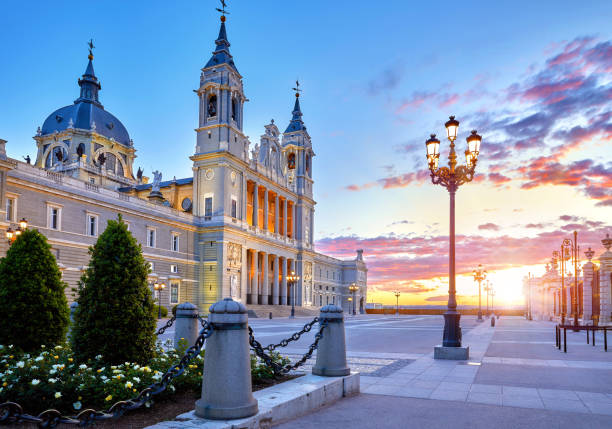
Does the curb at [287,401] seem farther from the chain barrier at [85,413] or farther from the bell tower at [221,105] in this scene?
the bell tower at [221,105]

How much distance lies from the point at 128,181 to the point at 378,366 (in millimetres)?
76330

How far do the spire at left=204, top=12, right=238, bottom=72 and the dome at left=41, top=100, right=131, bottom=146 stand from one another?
26.4 metres

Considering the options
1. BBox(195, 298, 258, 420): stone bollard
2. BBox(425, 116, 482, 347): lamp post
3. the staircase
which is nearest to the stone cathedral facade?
the staircase

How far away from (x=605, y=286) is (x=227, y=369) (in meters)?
32.6

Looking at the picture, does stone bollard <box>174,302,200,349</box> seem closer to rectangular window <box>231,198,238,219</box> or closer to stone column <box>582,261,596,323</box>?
stone column <box>582,261,596,323</box>

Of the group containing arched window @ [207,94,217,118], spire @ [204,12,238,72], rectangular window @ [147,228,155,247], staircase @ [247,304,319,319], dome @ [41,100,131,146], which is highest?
spire @ [204,12,238,72]

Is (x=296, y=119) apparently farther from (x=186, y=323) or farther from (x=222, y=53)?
(x=186, y=323)

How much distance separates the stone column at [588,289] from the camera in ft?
112

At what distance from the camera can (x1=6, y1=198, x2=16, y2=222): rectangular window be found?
35.2 m

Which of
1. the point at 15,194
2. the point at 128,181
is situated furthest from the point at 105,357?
the point at 128,181

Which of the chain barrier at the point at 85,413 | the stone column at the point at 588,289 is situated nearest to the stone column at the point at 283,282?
the stone column at the point at 588,289

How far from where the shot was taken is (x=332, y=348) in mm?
8484

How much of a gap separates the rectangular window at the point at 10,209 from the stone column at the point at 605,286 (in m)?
40.2

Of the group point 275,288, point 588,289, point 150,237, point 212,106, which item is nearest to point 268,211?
point 275,288
